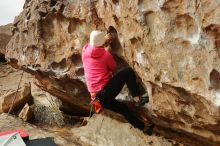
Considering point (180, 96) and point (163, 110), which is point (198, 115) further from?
point (163, 110)

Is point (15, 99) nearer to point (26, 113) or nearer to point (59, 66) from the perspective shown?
point (26, 113)

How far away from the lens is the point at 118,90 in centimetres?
697

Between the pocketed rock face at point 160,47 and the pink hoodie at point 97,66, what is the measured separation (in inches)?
9.1

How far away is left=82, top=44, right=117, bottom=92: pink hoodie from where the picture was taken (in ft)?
22.2

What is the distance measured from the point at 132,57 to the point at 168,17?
3.70 ft

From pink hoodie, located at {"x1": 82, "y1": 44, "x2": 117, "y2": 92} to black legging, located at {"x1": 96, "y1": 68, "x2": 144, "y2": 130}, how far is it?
A: 0.42 feet

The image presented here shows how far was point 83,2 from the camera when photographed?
734 cm

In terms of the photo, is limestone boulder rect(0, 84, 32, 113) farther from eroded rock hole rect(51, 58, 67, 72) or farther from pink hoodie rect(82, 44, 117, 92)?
pink hoodie rect(82, 44, 117, 92)

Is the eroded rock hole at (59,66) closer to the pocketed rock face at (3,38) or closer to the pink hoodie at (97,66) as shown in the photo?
the pink hoodie at (97,66)

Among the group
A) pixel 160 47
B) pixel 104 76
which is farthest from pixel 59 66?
pixel 160 47

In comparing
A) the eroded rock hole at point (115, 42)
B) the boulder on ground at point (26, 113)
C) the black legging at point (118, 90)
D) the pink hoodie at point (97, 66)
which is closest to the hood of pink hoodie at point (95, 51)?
the pink hoodie at point (97, 66)

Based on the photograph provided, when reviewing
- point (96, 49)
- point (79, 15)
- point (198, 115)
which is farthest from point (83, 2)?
point (198, 115)

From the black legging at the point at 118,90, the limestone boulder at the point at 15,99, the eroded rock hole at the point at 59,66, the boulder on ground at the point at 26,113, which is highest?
the eroded rock hole at the point at 59,66

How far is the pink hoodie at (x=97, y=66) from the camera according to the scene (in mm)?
6754
